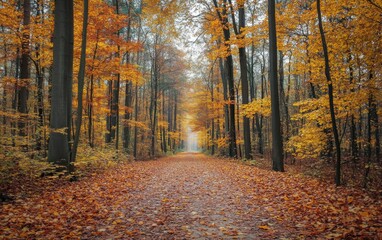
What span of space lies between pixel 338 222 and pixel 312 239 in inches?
35.7

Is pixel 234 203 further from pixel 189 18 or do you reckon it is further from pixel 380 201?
pixel 189 18

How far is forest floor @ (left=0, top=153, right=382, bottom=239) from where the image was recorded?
446cm

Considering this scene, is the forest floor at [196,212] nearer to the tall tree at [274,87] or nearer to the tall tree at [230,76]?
the tall tree at [274,87]

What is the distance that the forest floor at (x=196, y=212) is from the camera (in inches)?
176

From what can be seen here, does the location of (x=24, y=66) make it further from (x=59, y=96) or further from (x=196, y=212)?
(x=196, y=212)

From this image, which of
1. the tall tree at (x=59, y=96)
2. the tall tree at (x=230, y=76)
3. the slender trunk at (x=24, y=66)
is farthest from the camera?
the tall tree at (x=230, y=76)

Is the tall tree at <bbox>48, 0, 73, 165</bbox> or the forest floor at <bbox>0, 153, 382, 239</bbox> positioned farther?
the tall tree at <bbox>48, 0, 73, 165</bbox>

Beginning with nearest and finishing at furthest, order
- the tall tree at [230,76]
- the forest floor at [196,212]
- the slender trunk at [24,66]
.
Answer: the forest floor at [196,212]
the slender trunk at [24,66]
the tall tree at [230,76]

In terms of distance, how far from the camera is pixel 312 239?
13.5 feet

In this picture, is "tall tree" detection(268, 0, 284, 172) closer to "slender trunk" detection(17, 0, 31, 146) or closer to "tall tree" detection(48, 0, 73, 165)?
"tall tree" detection(48, 0, 73, 165)

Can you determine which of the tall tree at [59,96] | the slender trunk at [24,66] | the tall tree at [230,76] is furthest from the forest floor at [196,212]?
the tall tree at [230,76]

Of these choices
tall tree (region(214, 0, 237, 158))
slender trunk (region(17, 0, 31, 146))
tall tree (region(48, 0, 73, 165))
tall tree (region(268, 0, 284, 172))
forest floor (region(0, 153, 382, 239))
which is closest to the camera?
forest floor (region(0, 153, 382, 239))

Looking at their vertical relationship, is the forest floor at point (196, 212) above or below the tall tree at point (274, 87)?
below

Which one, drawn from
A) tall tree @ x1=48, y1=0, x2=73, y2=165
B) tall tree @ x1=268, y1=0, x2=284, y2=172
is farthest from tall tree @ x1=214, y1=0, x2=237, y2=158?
tall tree @ x1=48, y1=0, x2=73, y2=165
